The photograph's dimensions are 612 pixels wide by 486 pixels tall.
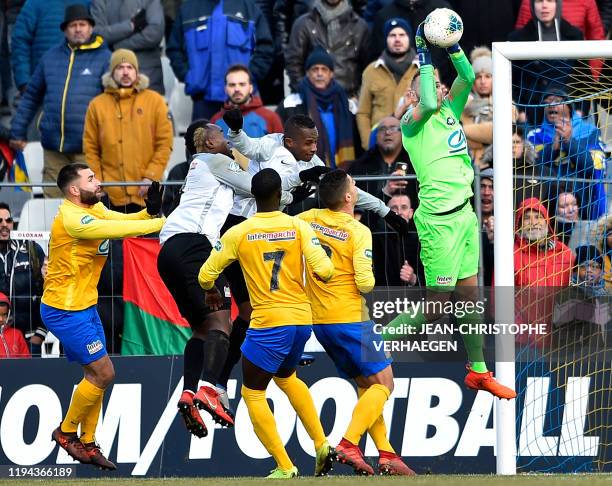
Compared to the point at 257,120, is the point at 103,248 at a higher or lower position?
lower

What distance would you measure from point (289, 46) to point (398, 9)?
1.16 m

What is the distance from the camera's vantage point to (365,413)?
10.6 metres

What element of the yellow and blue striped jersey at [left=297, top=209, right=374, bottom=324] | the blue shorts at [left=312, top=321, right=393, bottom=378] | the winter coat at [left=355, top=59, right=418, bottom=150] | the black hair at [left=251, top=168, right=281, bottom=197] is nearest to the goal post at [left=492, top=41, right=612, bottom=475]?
the blue shorts at [left=312, top=321, right=393, bottom=378]

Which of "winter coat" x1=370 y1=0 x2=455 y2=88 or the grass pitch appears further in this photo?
"winter coat" x1=370 y1=0 x2=455 y2=88

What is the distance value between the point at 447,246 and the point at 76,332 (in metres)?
2.92

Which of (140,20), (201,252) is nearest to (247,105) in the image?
(140,20)

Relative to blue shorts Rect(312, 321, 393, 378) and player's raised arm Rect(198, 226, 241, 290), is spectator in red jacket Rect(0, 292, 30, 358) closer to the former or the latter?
player's raised arm Rect(198, 226, 241, 290)

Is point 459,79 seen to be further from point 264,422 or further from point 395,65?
point 395,65

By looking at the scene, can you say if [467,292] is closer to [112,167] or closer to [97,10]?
[112,167]

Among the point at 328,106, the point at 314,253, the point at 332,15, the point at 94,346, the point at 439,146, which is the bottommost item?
the point at 94,346

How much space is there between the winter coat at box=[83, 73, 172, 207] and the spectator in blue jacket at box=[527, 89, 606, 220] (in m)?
3.83

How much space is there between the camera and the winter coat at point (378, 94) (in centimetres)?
1441

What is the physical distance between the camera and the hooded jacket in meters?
11.7

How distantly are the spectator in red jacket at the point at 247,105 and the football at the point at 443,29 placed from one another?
3358 mm
